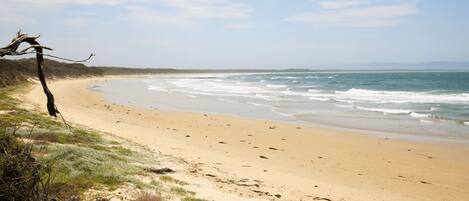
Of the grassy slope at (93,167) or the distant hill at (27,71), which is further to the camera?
the distant hill at (27,71)

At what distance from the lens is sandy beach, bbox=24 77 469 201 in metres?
9.04

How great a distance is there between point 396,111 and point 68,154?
21602 millimetres

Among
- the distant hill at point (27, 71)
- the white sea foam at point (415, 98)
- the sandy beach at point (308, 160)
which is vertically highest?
the distant hill at point (27, 71)

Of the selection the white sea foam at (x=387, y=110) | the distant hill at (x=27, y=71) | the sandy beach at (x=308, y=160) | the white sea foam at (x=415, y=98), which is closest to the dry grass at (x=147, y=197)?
the sandy beach at (x=308, y=160)

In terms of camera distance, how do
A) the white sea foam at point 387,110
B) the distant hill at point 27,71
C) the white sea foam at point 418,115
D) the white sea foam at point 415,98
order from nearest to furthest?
the white sea foam at point 418,115, the white sea foam at point 387,110, the white sea foam at point 415,98, the distant hill at point 27,71

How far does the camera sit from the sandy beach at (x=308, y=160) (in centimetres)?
904

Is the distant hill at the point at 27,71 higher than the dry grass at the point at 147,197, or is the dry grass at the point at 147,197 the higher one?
the distant hill at the point at 27,71

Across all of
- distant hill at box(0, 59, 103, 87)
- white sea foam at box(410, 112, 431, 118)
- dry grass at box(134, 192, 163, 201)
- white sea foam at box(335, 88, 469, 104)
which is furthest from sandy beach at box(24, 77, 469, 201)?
white sea foam at box(335, 88, 469, 104)

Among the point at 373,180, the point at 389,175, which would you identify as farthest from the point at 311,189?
the point at 389,175

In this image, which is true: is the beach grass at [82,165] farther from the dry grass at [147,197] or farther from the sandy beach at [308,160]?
the sandy beach at [308,160]

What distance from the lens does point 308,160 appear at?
12.3m

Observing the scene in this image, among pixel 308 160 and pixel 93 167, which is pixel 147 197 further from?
pixel 308 160

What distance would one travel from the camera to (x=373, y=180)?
10.2 metres

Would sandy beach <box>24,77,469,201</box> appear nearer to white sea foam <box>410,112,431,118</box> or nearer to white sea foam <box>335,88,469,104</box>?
white sea foam <box>410,112,431,118</box>
